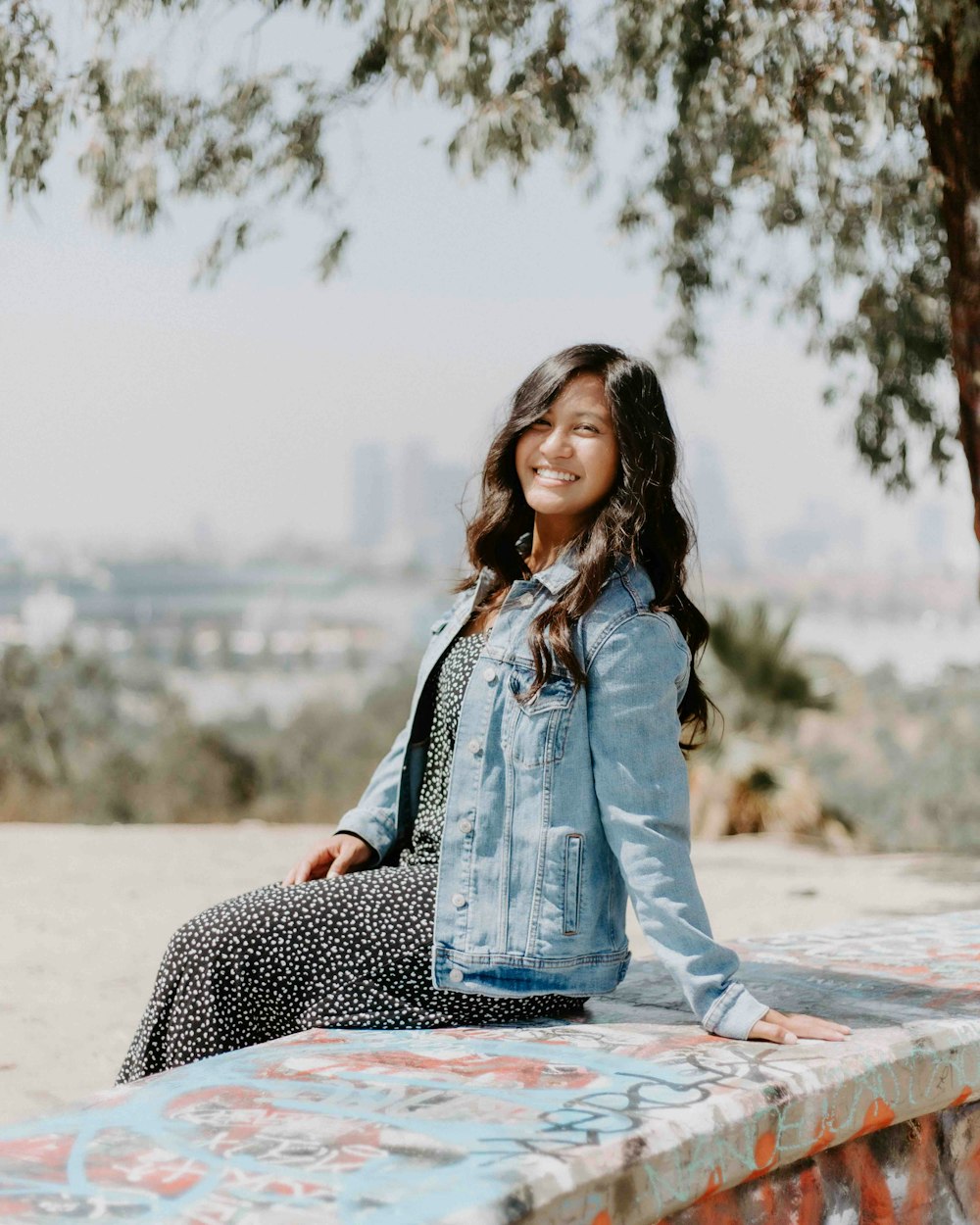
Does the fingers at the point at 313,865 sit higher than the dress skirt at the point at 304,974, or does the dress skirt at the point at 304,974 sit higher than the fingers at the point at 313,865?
the fingers at the point at 313,865

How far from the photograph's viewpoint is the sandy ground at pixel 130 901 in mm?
4898

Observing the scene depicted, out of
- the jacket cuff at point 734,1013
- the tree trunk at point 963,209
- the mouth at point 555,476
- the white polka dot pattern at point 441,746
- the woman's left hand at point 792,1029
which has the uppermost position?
the tree trunk at point 963,209

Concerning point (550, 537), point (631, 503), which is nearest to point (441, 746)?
point (550, 537)

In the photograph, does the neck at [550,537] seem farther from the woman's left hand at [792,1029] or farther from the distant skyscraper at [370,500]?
the distant skyscraper at [370,500]

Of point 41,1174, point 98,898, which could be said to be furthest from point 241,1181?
point 98,898

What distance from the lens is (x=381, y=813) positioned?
292 centimetres

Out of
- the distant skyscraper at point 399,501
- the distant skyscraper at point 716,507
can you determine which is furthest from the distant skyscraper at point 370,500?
the distant skyscraper at point 716,507

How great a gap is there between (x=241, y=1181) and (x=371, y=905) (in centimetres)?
83

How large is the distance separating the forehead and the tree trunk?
264cm

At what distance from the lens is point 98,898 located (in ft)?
24.6

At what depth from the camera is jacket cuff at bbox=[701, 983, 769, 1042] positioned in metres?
2.50

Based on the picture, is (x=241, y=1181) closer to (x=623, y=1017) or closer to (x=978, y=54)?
(x=623, y=1017)

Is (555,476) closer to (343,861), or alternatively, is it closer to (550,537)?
(550,537)

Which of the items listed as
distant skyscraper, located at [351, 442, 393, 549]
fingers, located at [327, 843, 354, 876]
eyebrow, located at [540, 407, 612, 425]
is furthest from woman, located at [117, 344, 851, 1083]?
distant skyscraper, located at [351, 442, 393, 549]
